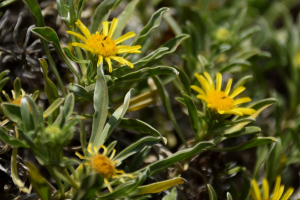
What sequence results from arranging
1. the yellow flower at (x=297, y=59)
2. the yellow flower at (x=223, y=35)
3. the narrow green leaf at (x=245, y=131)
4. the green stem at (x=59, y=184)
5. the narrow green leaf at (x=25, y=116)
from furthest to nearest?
1. the yellow flower at (x=297, y=59)
2. the yellow flower at (x=223, y=35)
3. the narrow green leaf at (x=245, y=131)
4. the green stem at (x=59, y=184)
5. the narrow green leaf at (x=25, y=116)

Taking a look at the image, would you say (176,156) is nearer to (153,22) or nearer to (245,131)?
(245,131)

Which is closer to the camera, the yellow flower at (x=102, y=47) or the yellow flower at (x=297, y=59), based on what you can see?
the yellow flower at (x=102, y=47)

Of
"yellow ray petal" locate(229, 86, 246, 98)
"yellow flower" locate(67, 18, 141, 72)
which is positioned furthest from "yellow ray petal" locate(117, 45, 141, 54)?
"yellow ray petal" locate(229, 86, 246, 98)

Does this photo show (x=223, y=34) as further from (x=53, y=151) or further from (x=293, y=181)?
(x=53, y=151)

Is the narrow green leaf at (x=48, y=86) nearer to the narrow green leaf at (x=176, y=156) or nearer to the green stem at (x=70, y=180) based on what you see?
the green stem at (x=70, y=180)

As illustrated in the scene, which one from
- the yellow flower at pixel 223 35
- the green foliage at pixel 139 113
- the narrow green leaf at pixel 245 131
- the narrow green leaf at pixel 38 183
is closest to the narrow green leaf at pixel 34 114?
the green foliage at pixel 139 113

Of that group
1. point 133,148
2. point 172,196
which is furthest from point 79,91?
point 172,196
